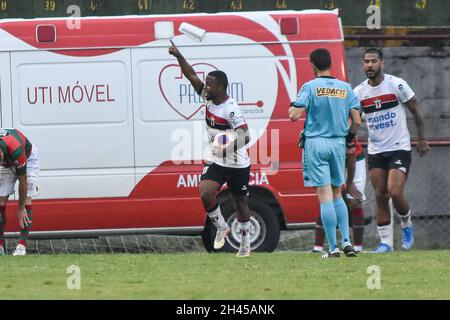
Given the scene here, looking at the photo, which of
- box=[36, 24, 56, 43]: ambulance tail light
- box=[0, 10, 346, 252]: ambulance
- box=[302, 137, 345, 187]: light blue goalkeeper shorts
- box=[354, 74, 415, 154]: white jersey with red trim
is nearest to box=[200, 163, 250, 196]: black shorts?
→ box=[302, 137, 345, 187]: light blue goalkeeper shorts

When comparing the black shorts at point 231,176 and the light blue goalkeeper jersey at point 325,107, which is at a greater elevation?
the light blue goalkeeper jersey at point 325,107

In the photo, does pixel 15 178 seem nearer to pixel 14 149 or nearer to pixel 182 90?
pixel 14 149

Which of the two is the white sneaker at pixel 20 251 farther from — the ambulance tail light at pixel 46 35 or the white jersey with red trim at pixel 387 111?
the white jersey with red trim at pixel 387 111

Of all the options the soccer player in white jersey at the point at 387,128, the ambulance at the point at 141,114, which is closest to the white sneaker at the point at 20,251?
the ambulance at the point at 141,114

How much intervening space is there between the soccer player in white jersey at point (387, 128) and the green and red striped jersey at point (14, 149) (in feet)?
11.2

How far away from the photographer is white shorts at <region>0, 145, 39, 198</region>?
47.5 ft

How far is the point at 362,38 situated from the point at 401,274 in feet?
24.9

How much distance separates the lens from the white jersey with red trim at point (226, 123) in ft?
41.7

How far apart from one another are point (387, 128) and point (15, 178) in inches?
151

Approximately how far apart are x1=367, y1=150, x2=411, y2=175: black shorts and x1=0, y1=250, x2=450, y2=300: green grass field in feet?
3.11

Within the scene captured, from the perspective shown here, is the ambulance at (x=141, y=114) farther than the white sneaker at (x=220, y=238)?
Yes

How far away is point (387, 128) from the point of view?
14.1 meters
